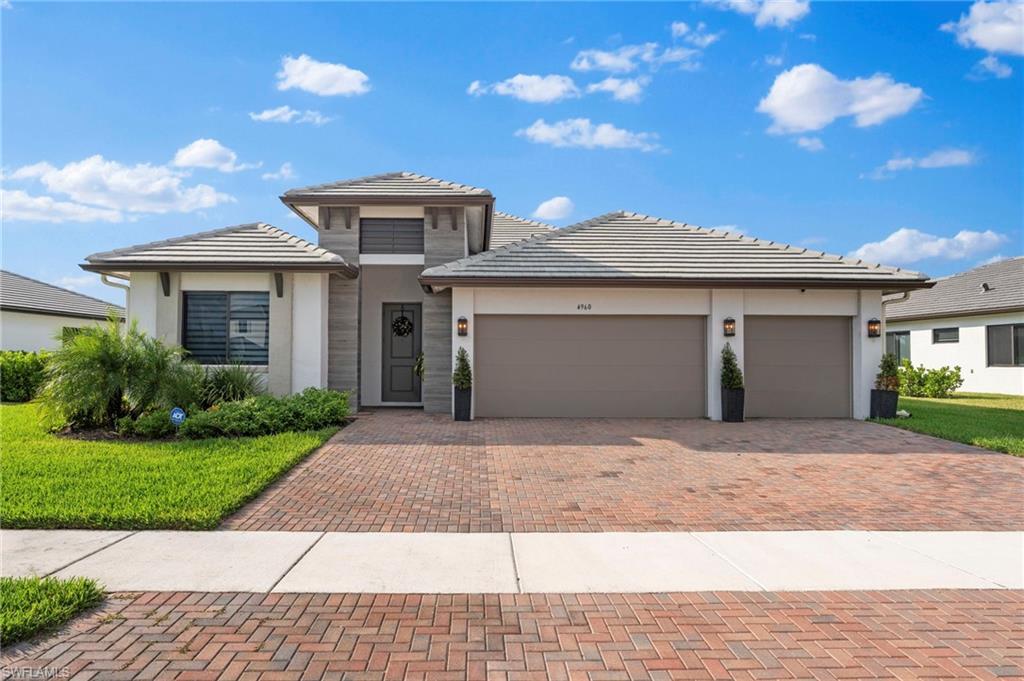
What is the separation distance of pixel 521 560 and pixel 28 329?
24338 millimetres

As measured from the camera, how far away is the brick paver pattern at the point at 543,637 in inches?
116

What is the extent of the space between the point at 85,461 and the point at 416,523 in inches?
206

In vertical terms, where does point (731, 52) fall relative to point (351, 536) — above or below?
above

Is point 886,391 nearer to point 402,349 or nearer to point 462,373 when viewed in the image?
point 462,373

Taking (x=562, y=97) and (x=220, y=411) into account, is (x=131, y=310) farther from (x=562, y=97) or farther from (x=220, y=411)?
(x=562, y=97)

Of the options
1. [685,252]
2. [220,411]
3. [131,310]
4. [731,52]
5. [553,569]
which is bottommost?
[553,569]

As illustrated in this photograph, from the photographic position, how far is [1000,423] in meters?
11.7

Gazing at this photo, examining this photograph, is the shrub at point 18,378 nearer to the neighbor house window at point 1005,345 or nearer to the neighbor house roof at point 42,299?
the neighbor house roof at point 42,299

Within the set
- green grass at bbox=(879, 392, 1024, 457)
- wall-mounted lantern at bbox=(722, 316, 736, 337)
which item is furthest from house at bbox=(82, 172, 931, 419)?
green grass at bbox=(879, 392, 1024, 457)

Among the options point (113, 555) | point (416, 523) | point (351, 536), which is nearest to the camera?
point (113, 555)

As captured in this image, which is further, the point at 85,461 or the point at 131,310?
the point at 131,310

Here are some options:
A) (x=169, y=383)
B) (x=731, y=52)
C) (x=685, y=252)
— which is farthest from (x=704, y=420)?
(x=169, y=383)

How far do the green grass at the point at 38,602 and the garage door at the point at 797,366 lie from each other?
1217cm

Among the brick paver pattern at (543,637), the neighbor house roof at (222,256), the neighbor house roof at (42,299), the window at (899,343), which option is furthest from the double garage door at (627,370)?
the neighbor house roof at (42,299)
